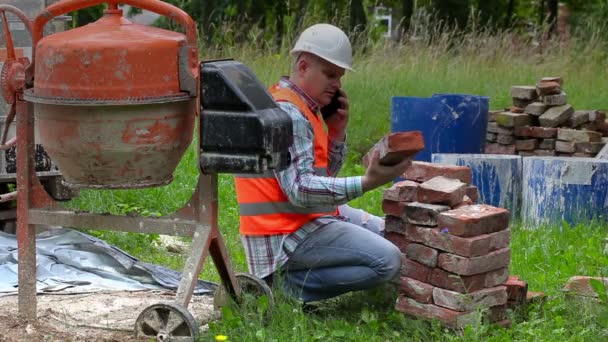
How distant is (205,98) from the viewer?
13.6 feet

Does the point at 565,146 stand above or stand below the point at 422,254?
below

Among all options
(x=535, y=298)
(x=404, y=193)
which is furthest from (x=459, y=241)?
(x=535, y=298)

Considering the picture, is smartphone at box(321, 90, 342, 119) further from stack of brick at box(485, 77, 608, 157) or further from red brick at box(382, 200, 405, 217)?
stack of brick at box(485, 77, 608, 157)

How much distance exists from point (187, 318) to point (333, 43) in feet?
4.70

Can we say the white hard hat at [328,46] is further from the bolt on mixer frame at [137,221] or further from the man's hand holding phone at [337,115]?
the bolt on mixer frame at [137,221]

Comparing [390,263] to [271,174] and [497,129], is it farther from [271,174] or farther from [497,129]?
[497,129]

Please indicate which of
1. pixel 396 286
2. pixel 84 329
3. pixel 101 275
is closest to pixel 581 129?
pixel 396 286

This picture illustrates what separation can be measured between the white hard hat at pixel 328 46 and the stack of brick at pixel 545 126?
4.56 metres

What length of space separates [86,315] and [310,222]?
124cm

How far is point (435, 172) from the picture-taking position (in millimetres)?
5031

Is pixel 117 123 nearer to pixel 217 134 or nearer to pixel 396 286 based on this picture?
pixel 217 134

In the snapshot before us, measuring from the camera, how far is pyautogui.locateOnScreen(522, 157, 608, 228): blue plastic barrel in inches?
275

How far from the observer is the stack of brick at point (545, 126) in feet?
28.1

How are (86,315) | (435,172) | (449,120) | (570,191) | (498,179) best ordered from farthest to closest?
(449,120) < (498,179) < (570,191) < (435,172) < (86,315)
